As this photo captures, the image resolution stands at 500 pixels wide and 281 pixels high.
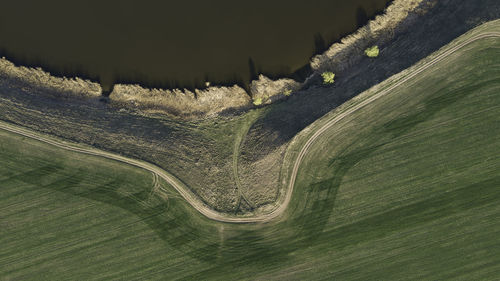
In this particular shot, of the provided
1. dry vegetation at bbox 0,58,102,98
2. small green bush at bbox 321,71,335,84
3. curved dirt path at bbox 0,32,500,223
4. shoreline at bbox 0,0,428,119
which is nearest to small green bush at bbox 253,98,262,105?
shoreline at bbox 0,0,428,119

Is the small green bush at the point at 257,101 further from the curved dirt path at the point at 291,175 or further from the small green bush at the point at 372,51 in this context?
the small green bush at the point at 372,51

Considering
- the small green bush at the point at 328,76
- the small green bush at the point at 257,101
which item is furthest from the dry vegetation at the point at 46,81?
the small green bush at the point at 328,76

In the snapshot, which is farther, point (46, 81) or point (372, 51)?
point (46, 81)

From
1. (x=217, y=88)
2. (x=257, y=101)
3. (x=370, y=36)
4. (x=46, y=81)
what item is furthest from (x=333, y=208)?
(x=46, y=81)

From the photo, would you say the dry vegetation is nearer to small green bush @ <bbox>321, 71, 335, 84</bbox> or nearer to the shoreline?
the shoreline

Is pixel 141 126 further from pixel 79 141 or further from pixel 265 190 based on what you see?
pixel 265 190

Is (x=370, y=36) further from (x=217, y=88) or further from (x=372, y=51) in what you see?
(x=217, y=88)
